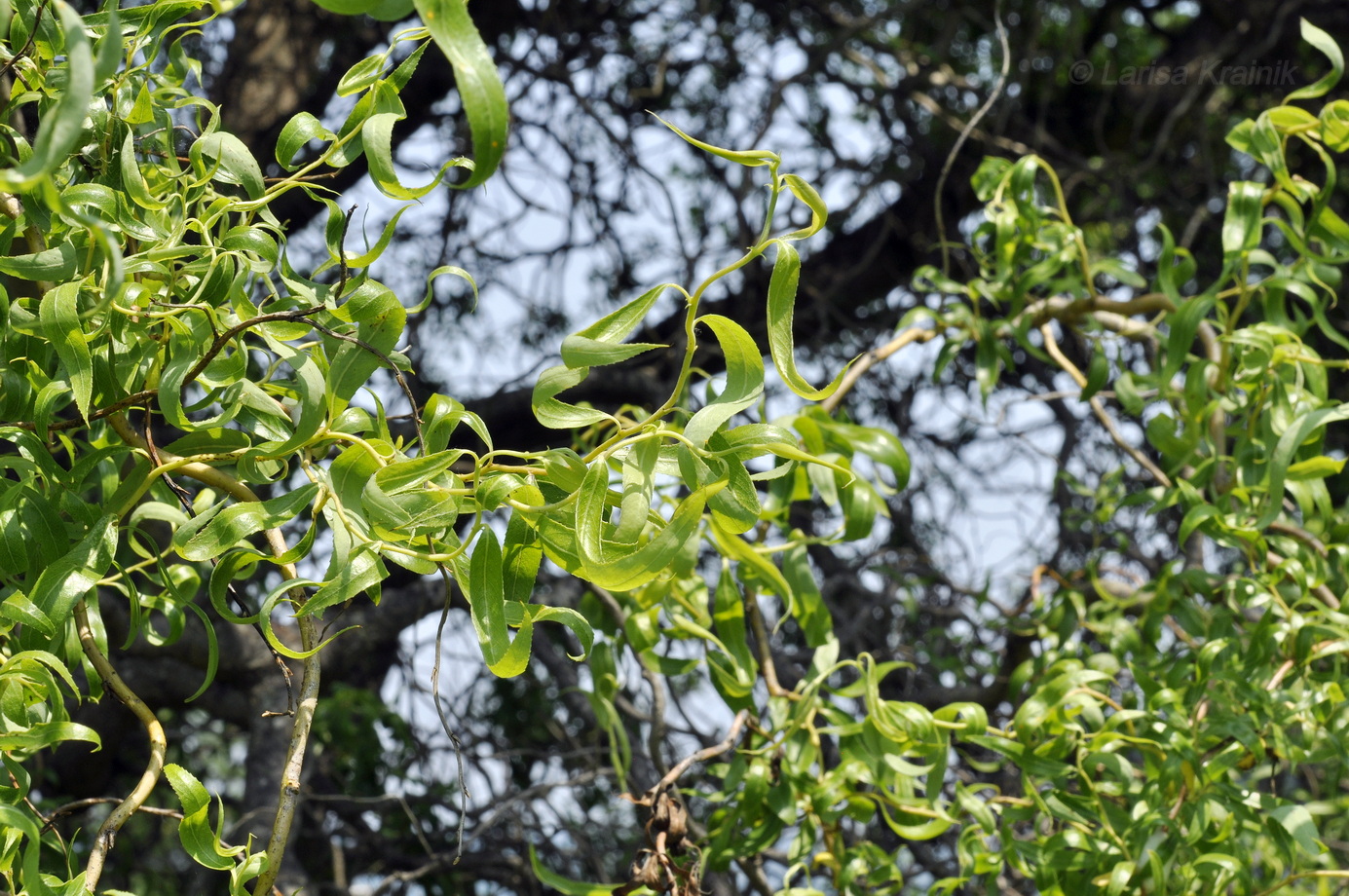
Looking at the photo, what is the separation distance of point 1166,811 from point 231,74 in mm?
1899

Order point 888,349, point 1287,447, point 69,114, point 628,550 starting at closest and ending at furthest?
1. point 69,114
2. point 628,550
3. point 1287,447
4. point 888,349

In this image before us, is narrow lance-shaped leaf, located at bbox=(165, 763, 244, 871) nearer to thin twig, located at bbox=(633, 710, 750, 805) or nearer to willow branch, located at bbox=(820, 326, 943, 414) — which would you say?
thin twig, located at bbox=(633, 710, 750, 805)

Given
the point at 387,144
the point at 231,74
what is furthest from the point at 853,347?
the point at 387,144

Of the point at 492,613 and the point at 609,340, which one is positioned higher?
the point at 609,340

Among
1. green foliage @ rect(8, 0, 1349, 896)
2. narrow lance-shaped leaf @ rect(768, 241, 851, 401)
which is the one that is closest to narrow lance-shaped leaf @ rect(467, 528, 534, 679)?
green foliage @ rect(8, 0, 1349, 896)

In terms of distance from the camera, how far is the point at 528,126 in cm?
217

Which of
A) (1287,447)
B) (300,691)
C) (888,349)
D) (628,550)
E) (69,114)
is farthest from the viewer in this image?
(888,349)

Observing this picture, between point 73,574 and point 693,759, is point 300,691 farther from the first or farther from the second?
point 693,759

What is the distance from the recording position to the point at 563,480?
476 mm

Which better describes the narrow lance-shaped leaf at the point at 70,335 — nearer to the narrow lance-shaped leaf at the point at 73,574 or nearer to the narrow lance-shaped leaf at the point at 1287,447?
the narrow lance-shaped leaf at the point at 73,574

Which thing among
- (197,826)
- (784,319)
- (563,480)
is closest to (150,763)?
(197,826)

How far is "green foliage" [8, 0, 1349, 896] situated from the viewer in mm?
464

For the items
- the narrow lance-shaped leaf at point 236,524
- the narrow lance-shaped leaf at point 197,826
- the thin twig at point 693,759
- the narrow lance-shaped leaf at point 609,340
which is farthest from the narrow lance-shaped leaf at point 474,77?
the thin twig at point 693,759

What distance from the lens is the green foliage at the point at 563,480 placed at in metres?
0.46
